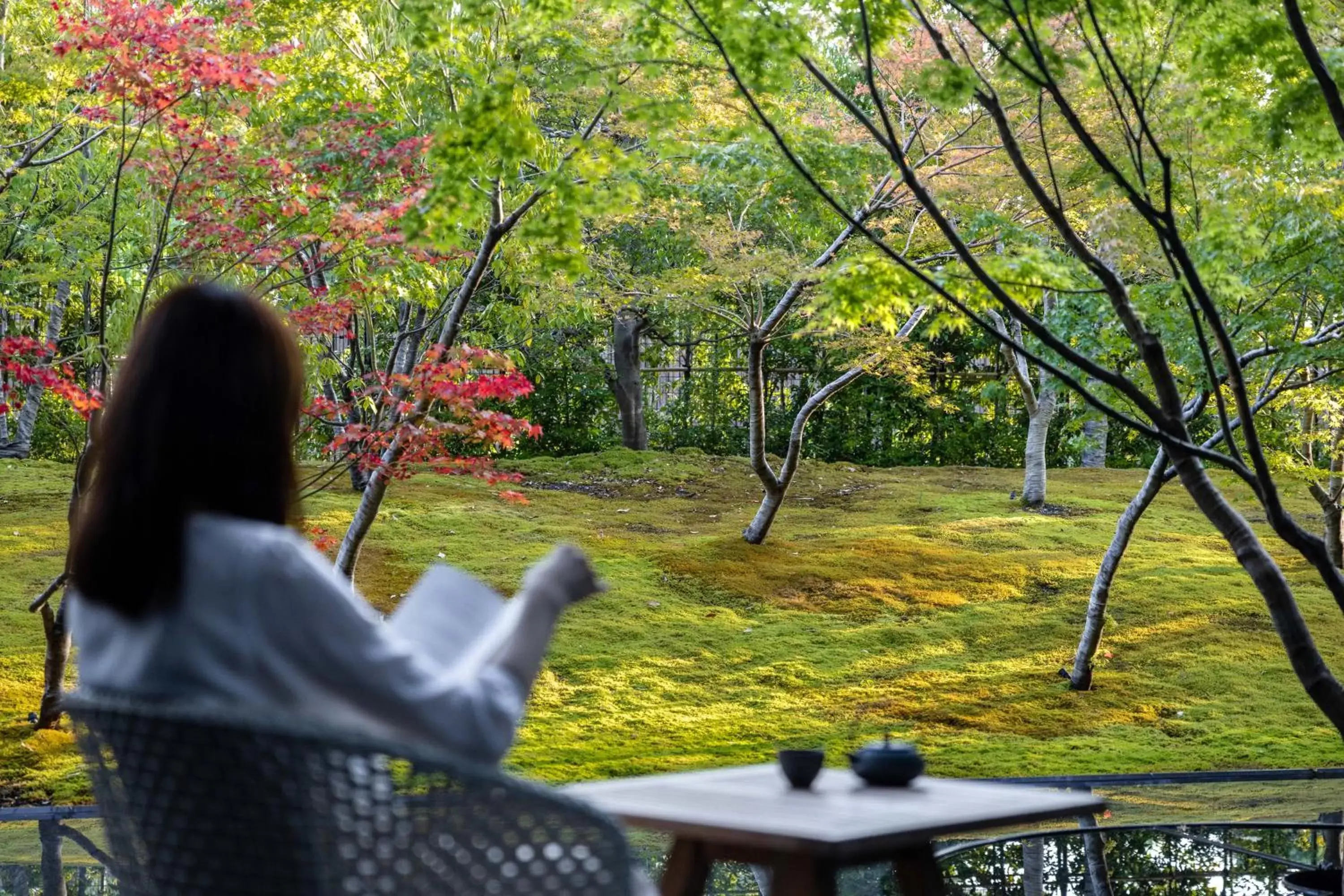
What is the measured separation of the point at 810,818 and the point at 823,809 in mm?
101

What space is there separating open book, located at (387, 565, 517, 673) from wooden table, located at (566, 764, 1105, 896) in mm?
245

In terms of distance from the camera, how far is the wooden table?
1.89 meters

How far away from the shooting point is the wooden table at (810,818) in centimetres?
189

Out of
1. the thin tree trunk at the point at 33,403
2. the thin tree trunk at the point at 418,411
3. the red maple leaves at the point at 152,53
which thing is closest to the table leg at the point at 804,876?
the thin tree trunk at the point at 418,411

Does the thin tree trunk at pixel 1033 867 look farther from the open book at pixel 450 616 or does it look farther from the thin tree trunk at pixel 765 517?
the thin tree trunk at pixel 765 517

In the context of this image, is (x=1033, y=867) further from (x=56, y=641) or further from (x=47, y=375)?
(x=56, y=641)

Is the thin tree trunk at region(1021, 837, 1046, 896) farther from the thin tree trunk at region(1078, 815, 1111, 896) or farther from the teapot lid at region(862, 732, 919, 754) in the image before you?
the teapot lid at region(862, 732, 919, 754)

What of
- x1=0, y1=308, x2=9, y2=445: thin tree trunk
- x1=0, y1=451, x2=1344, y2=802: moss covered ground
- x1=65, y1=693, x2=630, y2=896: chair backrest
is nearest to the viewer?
x1=65, y1=693, x2=630, y2=896: chair backrest

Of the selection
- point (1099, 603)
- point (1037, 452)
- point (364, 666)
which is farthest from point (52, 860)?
point (1037, 452)

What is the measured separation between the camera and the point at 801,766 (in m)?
2.27

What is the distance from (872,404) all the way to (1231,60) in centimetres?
1187

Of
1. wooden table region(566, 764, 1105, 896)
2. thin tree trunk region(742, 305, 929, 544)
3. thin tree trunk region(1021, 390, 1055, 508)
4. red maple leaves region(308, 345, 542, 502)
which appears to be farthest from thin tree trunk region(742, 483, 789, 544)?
wooden table region(566, 764, 1105, 896)

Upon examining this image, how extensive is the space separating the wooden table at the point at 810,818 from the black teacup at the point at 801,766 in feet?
0.08

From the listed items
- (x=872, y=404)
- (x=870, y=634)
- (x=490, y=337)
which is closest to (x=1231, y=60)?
(x=870, y=634)
